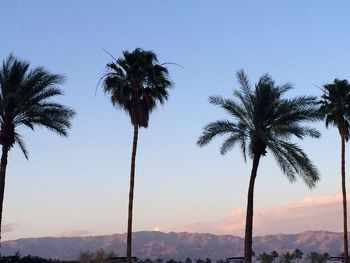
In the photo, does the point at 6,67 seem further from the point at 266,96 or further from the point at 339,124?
the point at 339,124

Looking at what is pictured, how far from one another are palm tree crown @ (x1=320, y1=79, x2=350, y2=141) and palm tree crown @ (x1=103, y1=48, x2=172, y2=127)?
16.7 meters

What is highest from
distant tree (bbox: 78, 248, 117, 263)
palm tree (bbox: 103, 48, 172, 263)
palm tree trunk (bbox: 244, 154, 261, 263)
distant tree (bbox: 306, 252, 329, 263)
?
palm tree (bbox: 103, 48, 172, 263)

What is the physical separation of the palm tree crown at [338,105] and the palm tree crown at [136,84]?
16.7m

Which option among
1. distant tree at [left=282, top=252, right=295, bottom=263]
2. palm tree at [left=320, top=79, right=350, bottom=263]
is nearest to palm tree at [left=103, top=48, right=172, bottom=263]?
palm tree at [left=320, top=79, right=350, bottom=263]

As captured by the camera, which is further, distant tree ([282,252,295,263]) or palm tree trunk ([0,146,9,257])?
distant tree ([282,252,295,263])

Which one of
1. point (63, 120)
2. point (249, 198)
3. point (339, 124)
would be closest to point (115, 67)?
point (63, 120)

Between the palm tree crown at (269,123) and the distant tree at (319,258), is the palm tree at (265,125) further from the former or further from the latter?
the distant tree at (319,258)

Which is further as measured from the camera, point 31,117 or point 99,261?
point 31,117

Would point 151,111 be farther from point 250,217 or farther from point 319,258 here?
point 319,258

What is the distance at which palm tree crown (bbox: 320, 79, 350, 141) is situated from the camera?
51.7m

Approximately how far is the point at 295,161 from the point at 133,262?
11.5 meters

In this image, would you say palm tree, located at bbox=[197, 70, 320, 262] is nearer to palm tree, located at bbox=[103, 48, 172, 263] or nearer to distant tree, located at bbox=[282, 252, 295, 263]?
palm tree, located at bbox=[103, 48, 172, 263]

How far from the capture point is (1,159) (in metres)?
37.9

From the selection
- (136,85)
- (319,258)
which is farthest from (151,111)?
(319,258)
